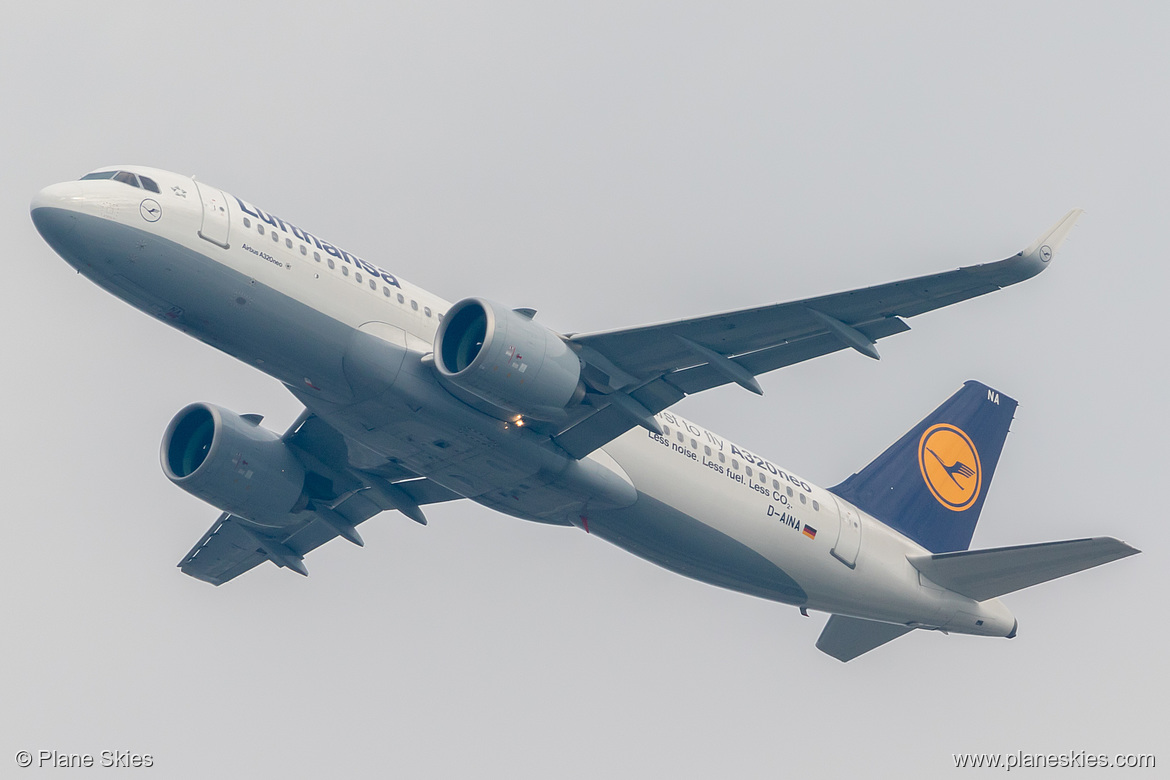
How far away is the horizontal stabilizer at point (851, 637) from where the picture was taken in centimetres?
3916

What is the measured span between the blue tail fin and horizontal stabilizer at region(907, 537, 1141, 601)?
2.15 meters

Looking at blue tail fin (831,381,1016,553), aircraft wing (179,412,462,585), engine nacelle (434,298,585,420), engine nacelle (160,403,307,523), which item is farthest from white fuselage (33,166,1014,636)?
engine nacelle (160,403,307,523)

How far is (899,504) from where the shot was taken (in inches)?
1547

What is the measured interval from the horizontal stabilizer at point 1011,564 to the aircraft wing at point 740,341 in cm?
832

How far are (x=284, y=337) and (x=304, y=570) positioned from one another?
1146 centimetres

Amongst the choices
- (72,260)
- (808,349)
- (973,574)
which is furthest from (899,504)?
(72,260)

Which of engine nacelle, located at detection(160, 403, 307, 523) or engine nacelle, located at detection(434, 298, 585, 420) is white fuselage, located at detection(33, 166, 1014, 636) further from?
engine nacelle, located at detection(160, 403, 307, 523)

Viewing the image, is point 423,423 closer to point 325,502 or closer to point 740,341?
point 740,341

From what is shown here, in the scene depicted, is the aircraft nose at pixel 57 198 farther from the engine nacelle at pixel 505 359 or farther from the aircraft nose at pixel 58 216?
the engine nacelle at pixel 505 359

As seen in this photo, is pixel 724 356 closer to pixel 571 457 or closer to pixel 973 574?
pixel 571 457

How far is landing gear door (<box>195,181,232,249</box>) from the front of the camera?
29.1 meters

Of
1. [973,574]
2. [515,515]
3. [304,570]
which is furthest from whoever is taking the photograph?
[304,570]

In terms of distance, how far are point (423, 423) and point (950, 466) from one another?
697 inches

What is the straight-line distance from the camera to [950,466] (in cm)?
4116
